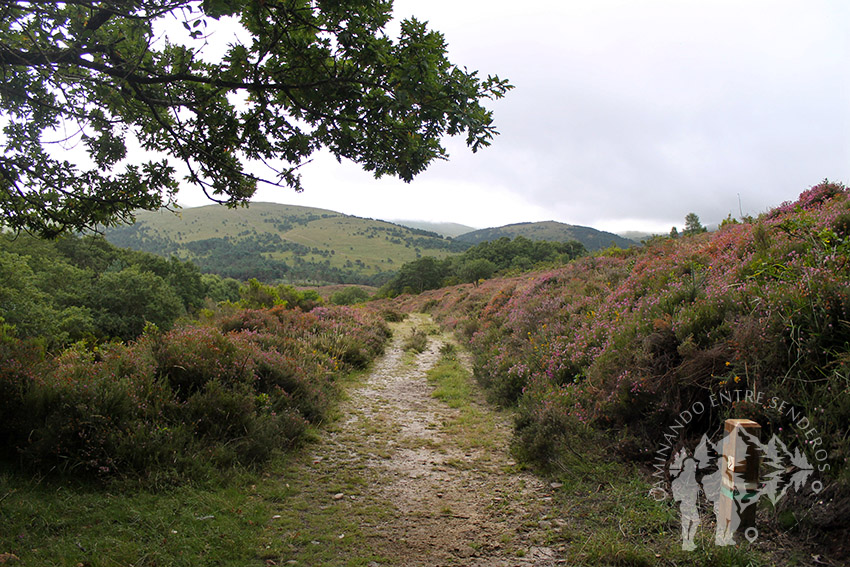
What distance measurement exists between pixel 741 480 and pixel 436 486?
2.94m

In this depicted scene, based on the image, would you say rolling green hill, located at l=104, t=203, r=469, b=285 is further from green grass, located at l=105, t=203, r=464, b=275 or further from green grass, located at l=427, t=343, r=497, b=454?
green grass, located at l=427, t=343, r=497, b=454

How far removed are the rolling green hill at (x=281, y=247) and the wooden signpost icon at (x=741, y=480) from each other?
124 meters

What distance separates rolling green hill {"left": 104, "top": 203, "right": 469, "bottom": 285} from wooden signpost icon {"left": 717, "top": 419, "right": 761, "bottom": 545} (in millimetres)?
123698

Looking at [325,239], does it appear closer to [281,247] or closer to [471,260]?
[281,247]

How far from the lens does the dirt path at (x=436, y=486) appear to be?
133 inches

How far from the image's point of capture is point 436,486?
4.57m

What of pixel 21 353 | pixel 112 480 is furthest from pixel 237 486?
pixel 21 353

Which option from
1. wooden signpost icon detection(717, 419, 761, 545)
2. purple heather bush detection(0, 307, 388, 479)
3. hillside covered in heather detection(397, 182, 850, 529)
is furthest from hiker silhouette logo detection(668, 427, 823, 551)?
purple heather bush detection(0, 307, 388, 479)

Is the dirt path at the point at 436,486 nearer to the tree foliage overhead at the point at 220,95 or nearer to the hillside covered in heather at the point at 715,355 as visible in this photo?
the hillside covered in heather at the point at 715,355

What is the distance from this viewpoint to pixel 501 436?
19.7ft

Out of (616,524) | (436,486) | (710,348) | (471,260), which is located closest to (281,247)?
(471,260)

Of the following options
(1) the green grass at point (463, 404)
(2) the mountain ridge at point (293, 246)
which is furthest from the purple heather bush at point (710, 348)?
(2) the mountain ridge at point (293, 246)

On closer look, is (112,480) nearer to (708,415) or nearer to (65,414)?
(65,414)

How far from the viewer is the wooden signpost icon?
2740 mm
